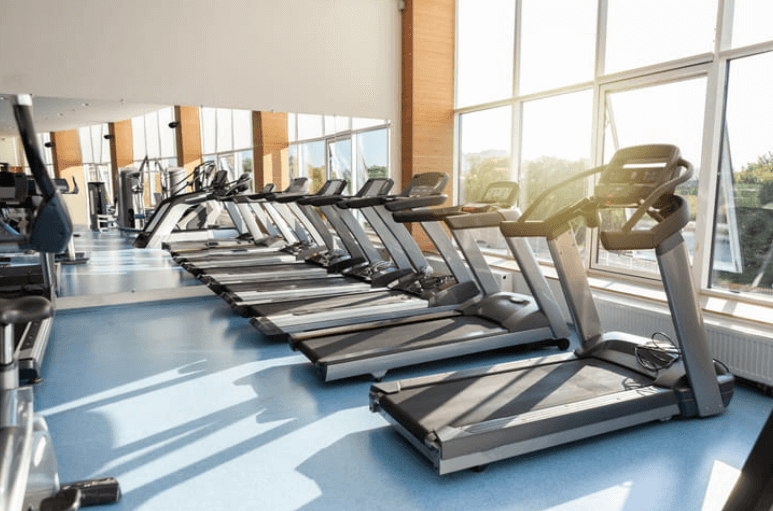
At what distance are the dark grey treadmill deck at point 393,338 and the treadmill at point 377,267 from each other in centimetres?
116

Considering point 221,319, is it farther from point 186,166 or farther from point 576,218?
point 576,218

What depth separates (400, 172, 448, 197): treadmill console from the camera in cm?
487

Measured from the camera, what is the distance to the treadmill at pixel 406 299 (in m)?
4.30

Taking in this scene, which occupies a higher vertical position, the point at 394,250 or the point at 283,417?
the point at 394,250

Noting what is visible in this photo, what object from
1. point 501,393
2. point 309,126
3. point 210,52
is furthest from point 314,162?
point 501,393

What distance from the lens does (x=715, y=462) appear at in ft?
8.27

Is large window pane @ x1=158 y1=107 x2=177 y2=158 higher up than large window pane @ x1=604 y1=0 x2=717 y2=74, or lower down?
lower down

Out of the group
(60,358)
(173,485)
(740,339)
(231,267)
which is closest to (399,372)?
(173,485)

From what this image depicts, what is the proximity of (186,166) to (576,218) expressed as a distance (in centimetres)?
546

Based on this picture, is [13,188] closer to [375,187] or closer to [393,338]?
[393,338]

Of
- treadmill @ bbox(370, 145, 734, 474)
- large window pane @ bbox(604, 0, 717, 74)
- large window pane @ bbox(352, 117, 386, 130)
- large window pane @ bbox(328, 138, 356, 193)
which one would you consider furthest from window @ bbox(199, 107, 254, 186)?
treadmill @ bbox(370, 145, 734, 474)

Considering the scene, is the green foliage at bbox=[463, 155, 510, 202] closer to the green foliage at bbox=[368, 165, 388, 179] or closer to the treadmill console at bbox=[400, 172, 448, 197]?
the green foliage at bbox=[368, 165, 388, 179]

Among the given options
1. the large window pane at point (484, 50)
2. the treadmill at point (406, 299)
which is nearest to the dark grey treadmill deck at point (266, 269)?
the treadmill at point (406, 299)

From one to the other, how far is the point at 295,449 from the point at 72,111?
16.2 ft
